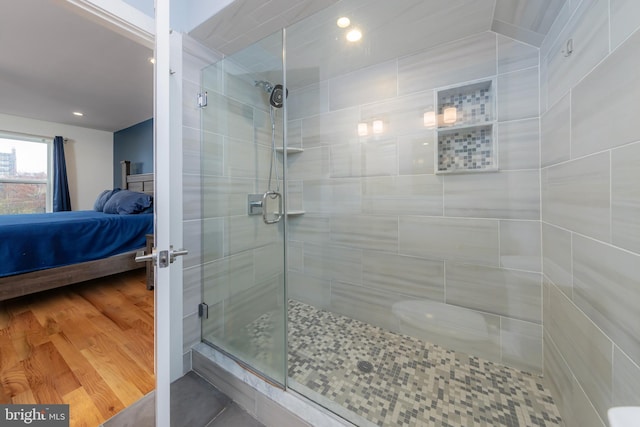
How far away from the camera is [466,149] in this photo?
1.53 metres

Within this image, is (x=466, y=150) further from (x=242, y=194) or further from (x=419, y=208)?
(x=242, y=194)

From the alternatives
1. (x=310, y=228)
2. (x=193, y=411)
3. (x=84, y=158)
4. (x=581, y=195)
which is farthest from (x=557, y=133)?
(x=84, y=158)

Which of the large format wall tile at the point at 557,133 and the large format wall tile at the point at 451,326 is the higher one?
the large format wall tile at the point at 557,133

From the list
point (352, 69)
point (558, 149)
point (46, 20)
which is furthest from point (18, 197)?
point (558, 149)

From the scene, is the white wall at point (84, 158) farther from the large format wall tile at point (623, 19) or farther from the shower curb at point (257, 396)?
the large format wall tile at point (623, 19)

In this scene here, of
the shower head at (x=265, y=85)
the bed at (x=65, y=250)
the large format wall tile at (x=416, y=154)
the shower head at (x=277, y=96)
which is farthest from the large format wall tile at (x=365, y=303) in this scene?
the bed at (x=65, y=250)

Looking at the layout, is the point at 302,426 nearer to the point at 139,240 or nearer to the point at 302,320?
the point at 302,320

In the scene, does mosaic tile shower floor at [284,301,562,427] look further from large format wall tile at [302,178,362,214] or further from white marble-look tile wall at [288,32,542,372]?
large format wall tile at [302,178,362,214]

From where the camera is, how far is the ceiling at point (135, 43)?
3.99 feet

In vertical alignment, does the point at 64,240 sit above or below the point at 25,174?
below

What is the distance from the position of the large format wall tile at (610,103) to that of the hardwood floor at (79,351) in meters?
2.30

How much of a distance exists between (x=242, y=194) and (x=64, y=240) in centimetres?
231

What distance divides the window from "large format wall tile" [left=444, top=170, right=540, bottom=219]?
22.0ft

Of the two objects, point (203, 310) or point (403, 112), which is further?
point (403, 112)
